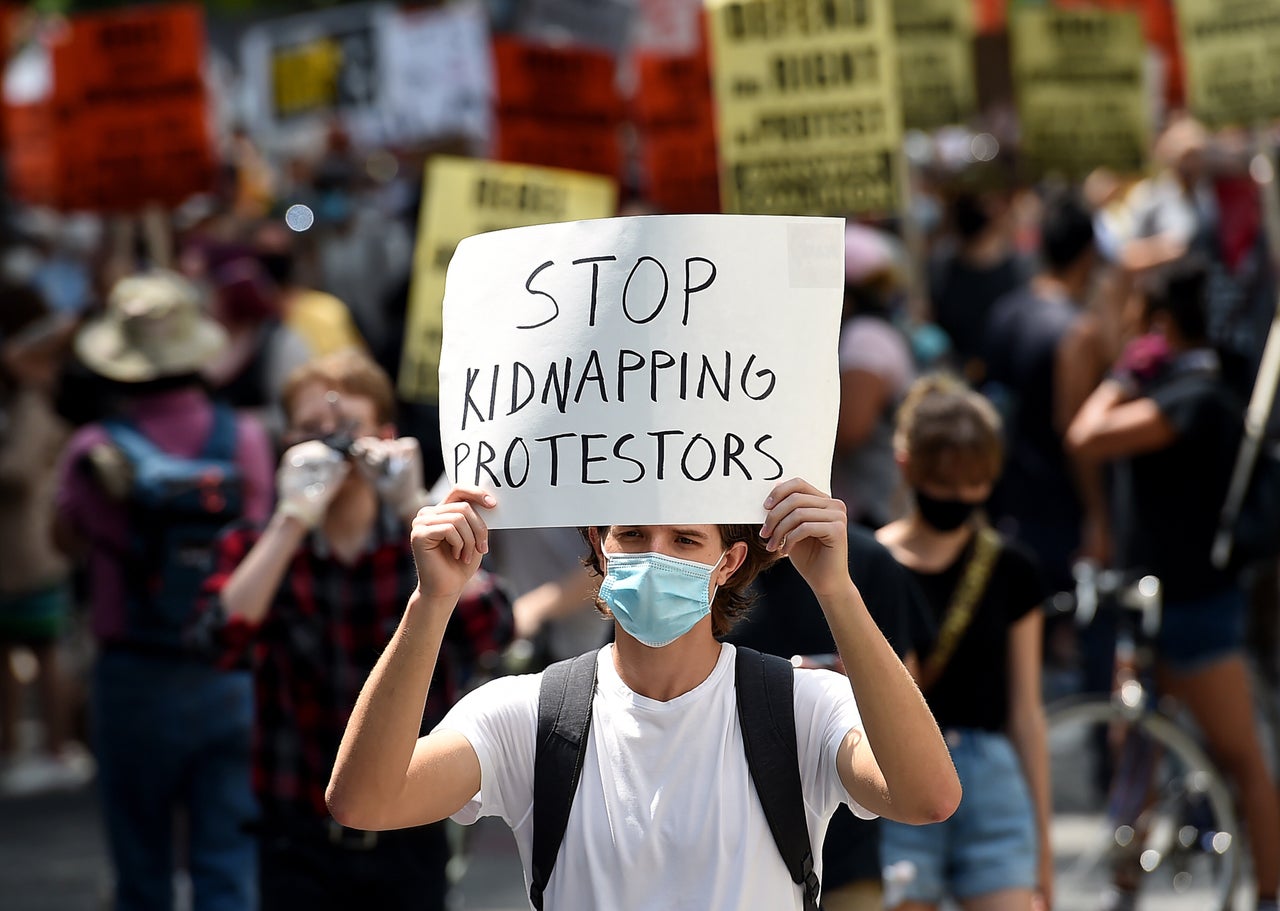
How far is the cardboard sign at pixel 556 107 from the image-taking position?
8.64m

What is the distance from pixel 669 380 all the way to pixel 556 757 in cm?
59

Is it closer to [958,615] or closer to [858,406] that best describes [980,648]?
[958,615]

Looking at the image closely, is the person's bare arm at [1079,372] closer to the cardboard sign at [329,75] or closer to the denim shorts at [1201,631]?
the denim shorts at [1201,631]

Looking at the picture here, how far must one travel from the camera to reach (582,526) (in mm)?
2895

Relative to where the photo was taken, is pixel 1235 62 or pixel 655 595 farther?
pixel 1235 62

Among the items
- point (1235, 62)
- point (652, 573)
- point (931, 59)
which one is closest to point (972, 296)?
point (931, 59)

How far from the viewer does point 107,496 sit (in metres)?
5.41

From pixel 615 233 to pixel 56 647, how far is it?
23.1ft

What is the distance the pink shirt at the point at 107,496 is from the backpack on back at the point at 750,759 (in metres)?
2.71

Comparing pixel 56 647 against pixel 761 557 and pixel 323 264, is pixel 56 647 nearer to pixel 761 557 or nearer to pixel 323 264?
pixel 323 264

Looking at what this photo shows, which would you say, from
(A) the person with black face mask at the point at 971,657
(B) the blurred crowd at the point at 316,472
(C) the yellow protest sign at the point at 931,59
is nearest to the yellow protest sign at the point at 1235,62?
(B) the blurred crowd at the point at 316,472

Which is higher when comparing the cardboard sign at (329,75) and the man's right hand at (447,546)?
the cardboard sign at (329,75)

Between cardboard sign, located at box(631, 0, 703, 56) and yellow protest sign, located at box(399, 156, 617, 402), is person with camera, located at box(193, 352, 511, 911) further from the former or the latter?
cardboard sign, located at box(631, 0, 703, 56)

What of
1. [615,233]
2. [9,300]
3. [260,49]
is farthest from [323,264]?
[615,233]
